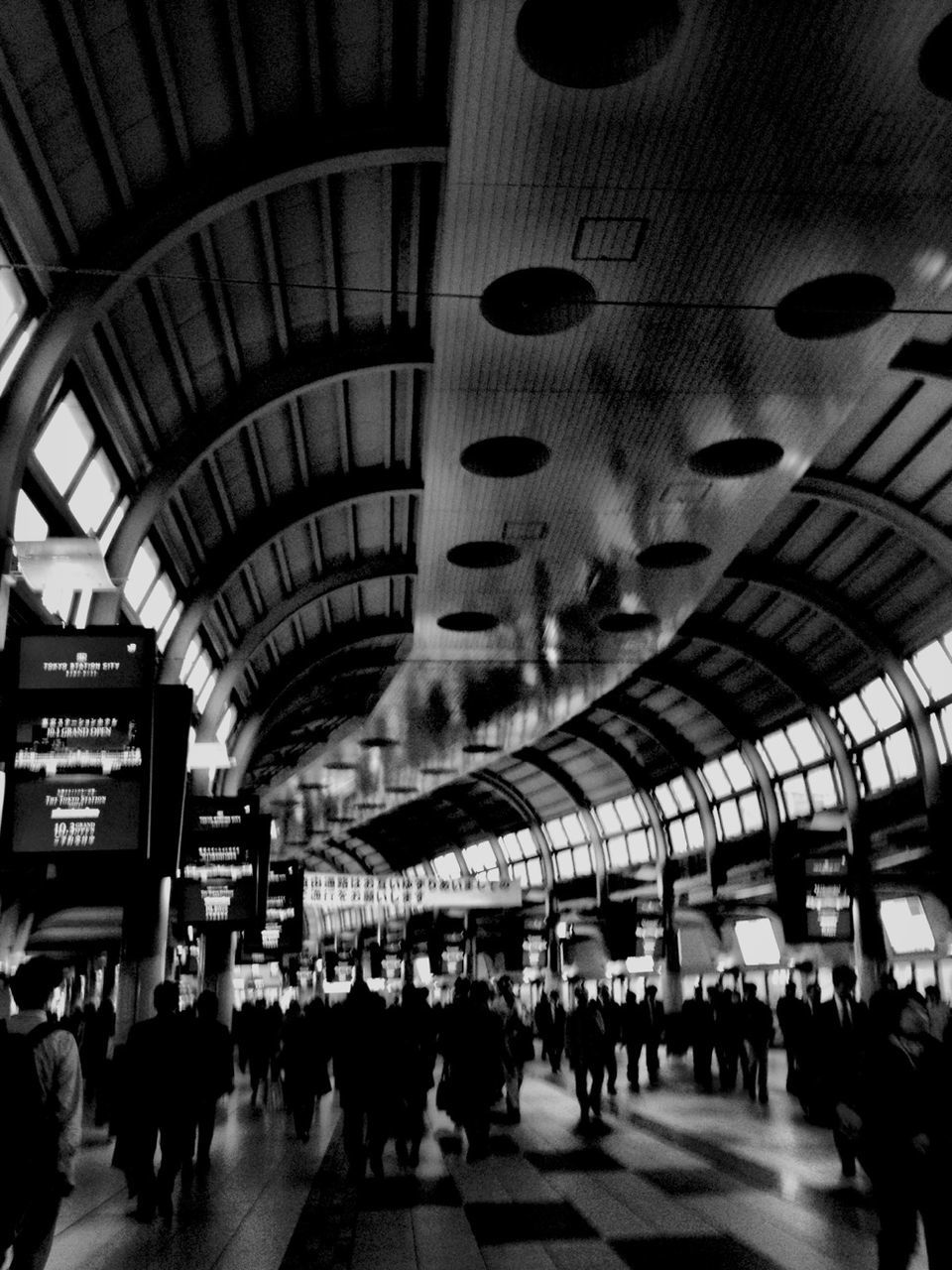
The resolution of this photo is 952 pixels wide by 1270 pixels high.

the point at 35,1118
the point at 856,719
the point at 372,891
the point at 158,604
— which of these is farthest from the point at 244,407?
the point at 372,891

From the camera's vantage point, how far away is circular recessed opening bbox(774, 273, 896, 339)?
560 inches

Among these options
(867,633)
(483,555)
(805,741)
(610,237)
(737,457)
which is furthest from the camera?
(805,741)

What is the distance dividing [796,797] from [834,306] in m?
26.3

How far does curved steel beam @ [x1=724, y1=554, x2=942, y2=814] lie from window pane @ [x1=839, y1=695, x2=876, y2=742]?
286 centimetres

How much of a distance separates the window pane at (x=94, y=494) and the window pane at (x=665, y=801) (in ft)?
110

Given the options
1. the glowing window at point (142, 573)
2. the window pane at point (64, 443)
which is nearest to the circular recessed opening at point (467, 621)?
the glowing window at point (142, 573)

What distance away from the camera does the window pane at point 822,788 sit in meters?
37.3

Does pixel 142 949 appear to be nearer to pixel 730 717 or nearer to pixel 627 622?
pixel 627 622

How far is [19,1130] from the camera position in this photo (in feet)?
19.6

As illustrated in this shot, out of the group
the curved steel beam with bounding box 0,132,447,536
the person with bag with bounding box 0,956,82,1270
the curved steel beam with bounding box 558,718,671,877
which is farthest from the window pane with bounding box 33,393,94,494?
the curved steel beam with bounding box 558,718,671,877

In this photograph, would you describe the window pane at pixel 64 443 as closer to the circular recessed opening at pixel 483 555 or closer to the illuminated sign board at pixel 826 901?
the circular recessed opening at pixel 483 555

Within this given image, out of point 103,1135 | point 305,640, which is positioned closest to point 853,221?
point 103,1135

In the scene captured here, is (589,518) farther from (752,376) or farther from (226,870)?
(226,870)

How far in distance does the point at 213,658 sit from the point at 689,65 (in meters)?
20.6
